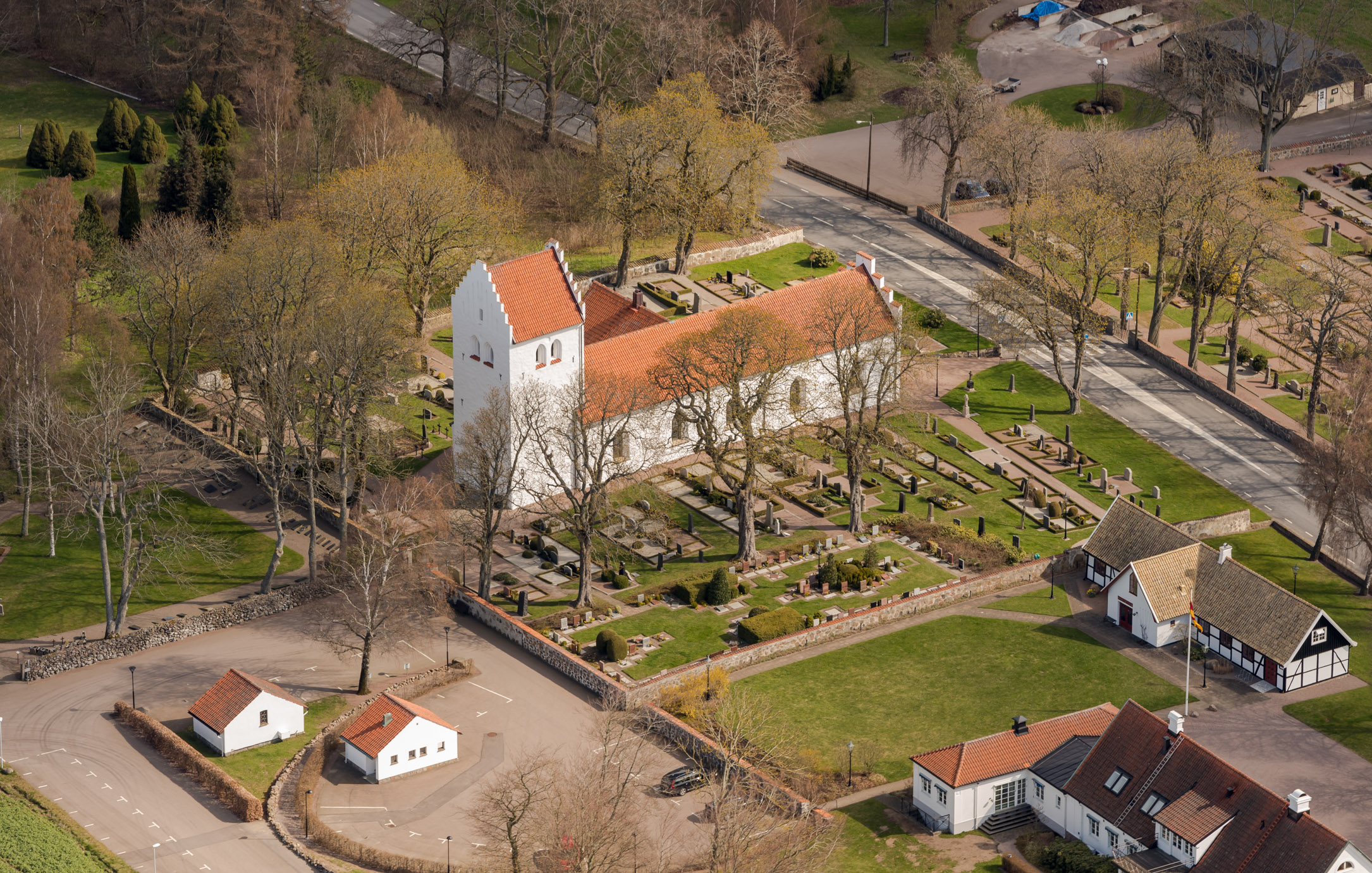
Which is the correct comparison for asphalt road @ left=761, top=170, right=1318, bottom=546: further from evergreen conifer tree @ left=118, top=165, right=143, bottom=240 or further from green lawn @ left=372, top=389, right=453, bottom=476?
evergreen conifer tree @ left=118, top=165, right=143, bottom=240

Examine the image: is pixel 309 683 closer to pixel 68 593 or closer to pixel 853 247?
pixel 68 593

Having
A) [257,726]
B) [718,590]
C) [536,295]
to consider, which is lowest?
→ [257,726]

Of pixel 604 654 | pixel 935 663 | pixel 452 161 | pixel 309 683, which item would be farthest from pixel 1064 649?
pixel 452 161

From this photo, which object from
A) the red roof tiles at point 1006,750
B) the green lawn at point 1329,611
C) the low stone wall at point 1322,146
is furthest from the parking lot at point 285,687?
the low stone wall at point 1322,146

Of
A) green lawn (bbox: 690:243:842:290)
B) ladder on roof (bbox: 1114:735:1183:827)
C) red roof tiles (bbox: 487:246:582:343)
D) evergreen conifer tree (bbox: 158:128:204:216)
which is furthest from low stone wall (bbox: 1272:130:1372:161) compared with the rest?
ladder on roof (bbox: 1114:735:1183:827)

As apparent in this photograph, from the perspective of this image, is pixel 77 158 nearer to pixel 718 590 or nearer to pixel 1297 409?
pixel 718 590

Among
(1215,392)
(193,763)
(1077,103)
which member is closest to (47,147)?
(193,763)

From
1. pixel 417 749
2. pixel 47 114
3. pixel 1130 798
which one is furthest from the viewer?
pixel 47 114
